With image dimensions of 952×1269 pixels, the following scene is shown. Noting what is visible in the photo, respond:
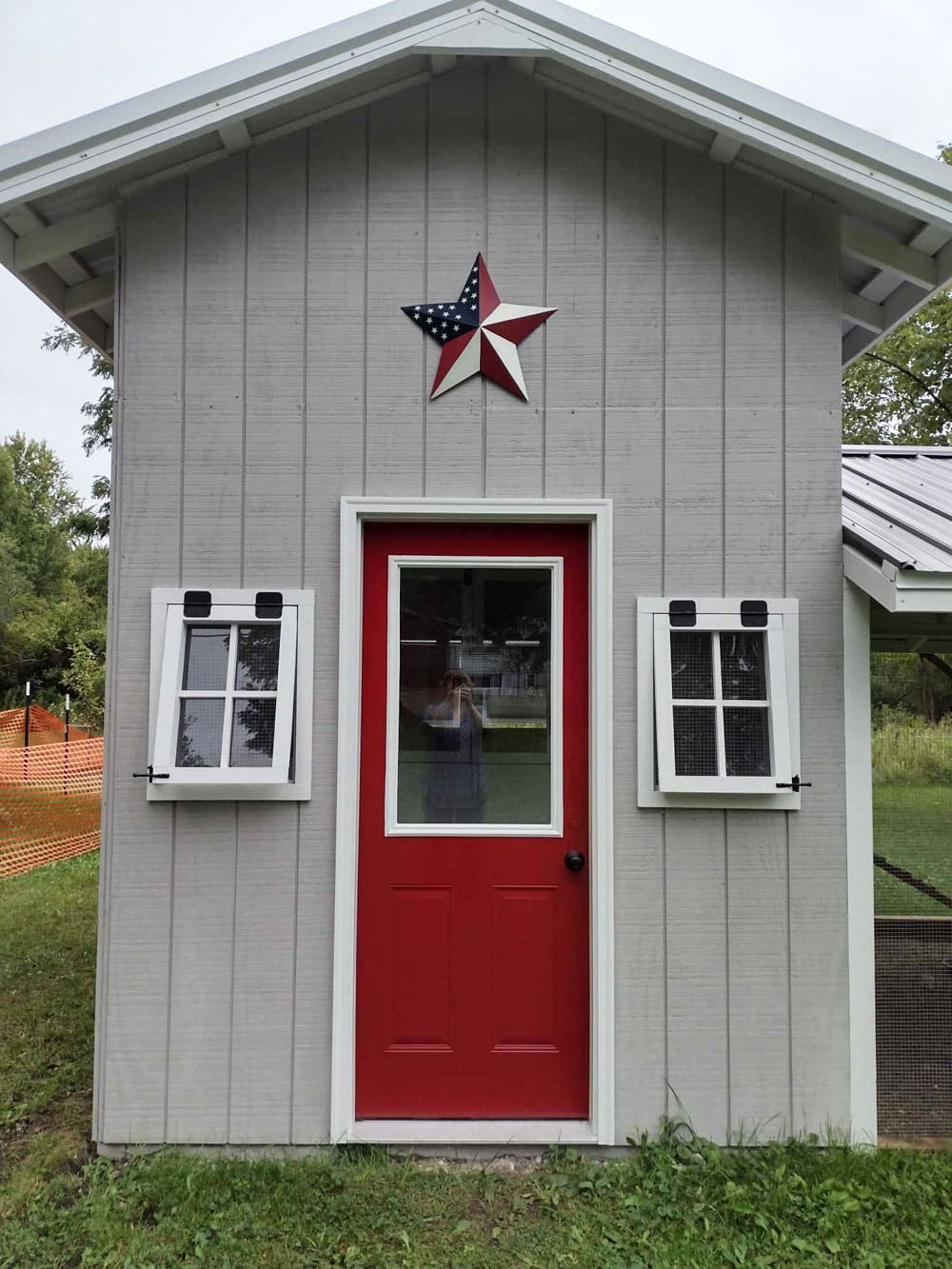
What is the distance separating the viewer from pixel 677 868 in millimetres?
2824

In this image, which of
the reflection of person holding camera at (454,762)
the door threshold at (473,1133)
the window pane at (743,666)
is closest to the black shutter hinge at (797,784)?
the window pane at (743,666)

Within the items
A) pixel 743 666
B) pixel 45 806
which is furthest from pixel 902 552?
pixel 45 806

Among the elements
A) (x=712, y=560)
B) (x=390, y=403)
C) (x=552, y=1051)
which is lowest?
(x=552, y=1051)

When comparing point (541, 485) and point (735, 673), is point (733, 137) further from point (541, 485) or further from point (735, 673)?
point (735, 673)

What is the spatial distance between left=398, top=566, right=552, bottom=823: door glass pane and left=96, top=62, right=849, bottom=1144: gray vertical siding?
293 mm

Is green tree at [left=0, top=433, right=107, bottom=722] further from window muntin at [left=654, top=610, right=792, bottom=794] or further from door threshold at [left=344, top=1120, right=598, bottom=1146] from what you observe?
window muntin at [left=654, top=610, right=792, bottom=794]

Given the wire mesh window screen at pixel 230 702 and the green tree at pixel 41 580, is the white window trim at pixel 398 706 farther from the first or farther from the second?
the green tree at pixel 41 580

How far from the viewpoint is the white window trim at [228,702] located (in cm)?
272

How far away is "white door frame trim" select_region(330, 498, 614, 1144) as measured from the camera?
275cm

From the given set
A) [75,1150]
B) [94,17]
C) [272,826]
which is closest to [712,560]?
[272,826]

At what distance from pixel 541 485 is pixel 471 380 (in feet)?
1.54

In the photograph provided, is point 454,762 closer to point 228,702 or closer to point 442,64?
point 228,702

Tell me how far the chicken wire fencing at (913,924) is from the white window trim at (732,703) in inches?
14.7

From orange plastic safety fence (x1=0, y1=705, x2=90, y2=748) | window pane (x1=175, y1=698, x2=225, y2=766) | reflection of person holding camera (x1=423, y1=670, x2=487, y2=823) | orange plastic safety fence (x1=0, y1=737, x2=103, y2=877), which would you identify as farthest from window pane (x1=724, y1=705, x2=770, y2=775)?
orange plastic safety fence (x1=0, y1=705, x2=90, y2=748)
